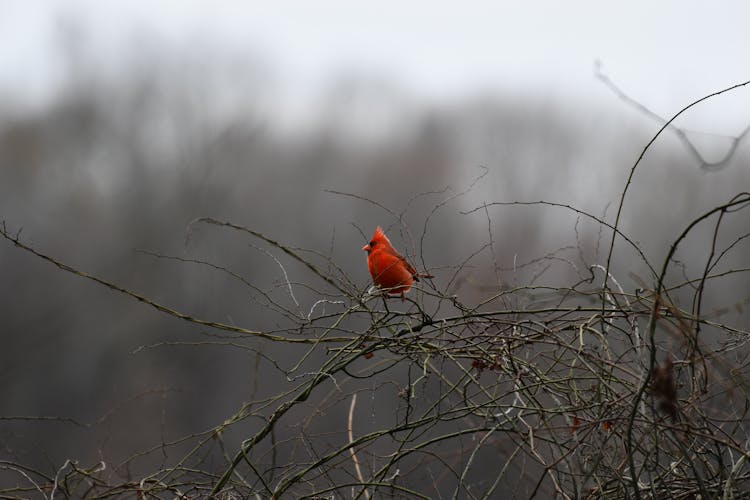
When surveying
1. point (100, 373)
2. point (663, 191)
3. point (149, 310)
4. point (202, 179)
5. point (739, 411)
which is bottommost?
point (100, 373)

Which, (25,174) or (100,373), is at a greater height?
(25,174)

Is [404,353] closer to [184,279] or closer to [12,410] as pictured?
[12,410]

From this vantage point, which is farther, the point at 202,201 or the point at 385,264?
the point at 202,201

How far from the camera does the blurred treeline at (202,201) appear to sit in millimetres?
20797

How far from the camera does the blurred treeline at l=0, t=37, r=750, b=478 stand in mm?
20797

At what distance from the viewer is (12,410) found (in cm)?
1953

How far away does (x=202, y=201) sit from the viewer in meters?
24.8

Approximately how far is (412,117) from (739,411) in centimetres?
2649

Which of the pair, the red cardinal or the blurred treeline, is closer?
the red cardinal

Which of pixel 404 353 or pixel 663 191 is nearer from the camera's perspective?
pixel 404 353

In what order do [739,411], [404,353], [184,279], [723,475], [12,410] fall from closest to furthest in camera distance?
[723,475], [404,353], [739,411], [12,410], [184,279]

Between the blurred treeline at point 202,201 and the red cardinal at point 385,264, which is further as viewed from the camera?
the blurred treeline at point 202,201

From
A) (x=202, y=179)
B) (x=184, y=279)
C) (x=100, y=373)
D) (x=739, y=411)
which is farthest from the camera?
(x=202, y=179)

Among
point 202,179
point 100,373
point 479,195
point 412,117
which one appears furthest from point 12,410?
point 412,117
